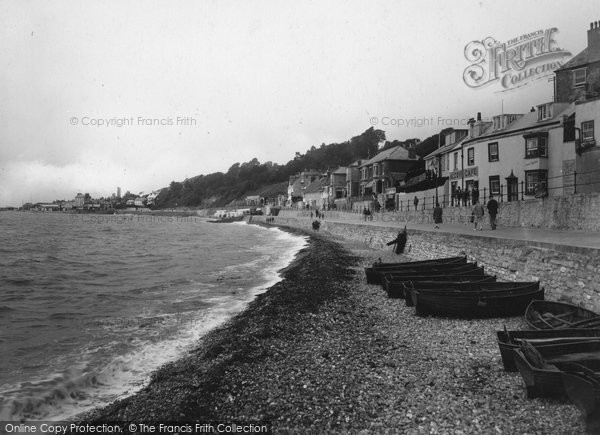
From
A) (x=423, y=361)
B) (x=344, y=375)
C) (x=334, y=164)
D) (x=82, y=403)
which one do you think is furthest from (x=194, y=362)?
(x=334, y=164)

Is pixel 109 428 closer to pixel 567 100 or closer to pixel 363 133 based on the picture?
pixel 567 100

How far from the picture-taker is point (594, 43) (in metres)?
26.3

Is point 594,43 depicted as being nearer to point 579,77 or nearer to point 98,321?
point 579,77

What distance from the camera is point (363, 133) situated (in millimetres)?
126750

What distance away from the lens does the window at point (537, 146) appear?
1125 inches

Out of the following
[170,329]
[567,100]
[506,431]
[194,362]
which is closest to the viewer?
[506,431]

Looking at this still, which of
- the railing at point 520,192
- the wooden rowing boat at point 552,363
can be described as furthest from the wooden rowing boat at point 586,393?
the railing at point 520,192

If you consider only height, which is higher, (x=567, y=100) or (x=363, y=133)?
(x=363, y=133)

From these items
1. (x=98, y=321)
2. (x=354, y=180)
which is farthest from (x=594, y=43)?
(x=354, y=180)

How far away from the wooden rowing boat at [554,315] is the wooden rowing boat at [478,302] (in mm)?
1112

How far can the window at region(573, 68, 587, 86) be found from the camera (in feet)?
90.9

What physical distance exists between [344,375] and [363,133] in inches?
4937

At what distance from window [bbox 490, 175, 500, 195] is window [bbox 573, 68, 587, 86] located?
27.6ft

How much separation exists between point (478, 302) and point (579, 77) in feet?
87.2
